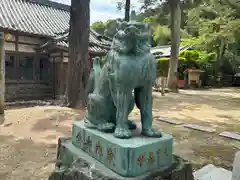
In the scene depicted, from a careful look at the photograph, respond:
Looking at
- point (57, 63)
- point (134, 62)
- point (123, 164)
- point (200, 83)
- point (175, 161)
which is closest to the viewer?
point (123, 164)

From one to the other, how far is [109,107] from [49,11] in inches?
517

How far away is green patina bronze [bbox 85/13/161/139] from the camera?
1.76 metres

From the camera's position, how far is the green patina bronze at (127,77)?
1.76 meters

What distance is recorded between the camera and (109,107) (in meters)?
2.07

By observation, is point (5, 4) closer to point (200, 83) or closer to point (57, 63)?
point (57, 63)

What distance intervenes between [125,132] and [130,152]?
0.73 ft

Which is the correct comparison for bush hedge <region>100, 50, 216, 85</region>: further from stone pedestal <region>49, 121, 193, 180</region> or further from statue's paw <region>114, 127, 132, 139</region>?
statue's paw <region>114, 127, 132, 139</region>

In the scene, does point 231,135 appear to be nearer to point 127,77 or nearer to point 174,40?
point 127,77

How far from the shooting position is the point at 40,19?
39.4ft

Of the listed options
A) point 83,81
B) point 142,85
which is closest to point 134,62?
point 142,85

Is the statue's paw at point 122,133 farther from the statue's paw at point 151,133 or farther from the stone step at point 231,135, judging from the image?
the stone step at point 231,135

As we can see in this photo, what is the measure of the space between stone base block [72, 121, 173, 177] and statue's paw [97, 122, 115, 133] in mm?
43

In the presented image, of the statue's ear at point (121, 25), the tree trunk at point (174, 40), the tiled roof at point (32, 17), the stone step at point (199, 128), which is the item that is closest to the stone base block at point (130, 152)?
the statue's ear at point (121, 25)

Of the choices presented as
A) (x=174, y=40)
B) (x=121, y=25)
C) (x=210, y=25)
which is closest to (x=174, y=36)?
(x=174, y=40)
